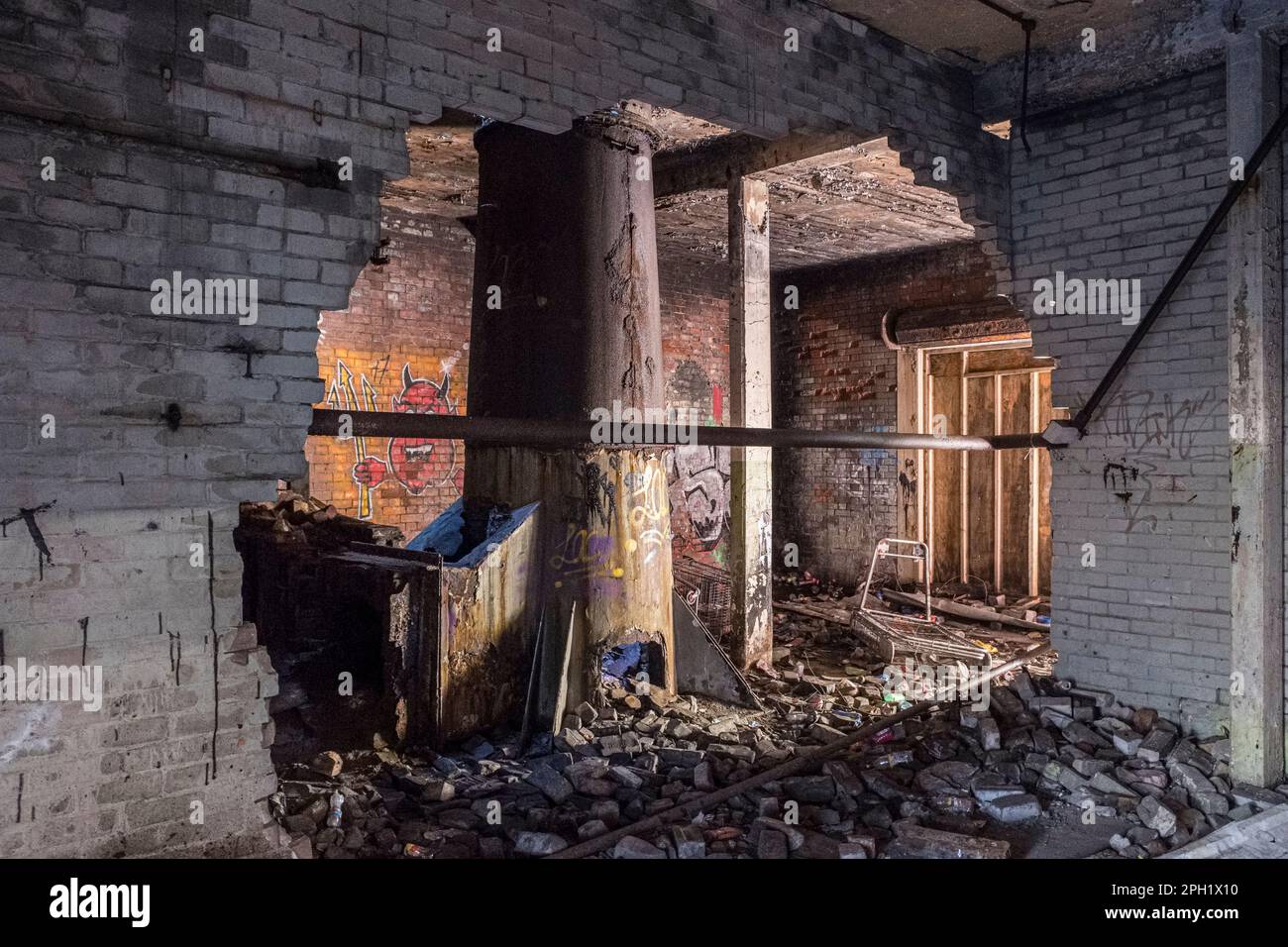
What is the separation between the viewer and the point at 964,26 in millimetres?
5395

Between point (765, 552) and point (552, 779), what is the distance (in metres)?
3.73

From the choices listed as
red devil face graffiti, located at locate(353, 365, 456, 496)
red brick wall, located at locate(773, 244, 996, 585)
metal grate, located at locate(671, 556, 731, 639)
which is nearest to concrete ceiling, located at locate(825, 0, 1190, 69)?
metal grate, located at locate(671, 556, 731, 639)

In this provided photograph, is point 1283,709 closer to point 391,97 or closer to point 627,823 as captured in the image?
point 627,823

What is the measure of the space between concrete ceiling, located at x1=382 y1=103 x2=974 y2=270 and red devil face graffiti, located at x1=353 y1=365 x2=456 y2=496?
1.83 meters

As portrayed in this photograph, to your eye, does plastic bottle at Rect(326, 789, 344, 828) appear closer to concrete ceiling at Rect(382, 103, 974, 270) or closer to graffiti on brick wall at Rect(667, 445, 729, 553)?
concrete ceiling at Rect(382, 103, 974, 270)

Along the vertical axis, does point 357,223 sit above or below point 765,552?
above

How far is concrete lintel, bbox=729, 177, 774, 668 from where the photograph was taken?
7.78m

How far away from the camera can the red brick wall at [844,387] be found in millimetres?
11320

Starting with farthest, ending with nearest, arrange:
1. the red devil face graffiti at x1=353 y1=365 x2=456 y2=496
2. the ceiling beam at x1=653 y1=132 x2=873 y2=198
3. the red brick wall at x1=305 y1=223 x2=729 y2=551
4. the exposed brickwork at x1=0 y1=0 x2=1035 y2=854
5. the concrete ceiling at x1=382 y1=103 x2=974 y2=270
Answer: the red devil face graffiti at x1=353 y1=365 x2=456 y2=496 → the red brick wall at x1=305 y1=223 x2=729 y2=551 → the concrete ceiling at x1=382 y1=103 x2=974 y2=270 → the ceiling beam at x1=653 y1=132 x2=873 y2=198 → the exposed brickwork at x1=0 y1=0 x2=1035 y2=854

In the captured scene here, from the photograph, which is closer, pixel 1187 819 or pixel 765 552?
pixel 1187 819

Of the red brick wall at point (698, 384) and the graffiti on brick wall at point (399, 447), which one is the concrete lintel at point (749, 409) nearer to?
the graffiti on brick wall at point (399, 447)

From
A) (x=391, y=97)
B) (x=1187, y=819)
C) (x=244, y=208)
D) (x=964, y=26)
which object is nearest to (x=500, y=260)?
(x=391, y=97)
